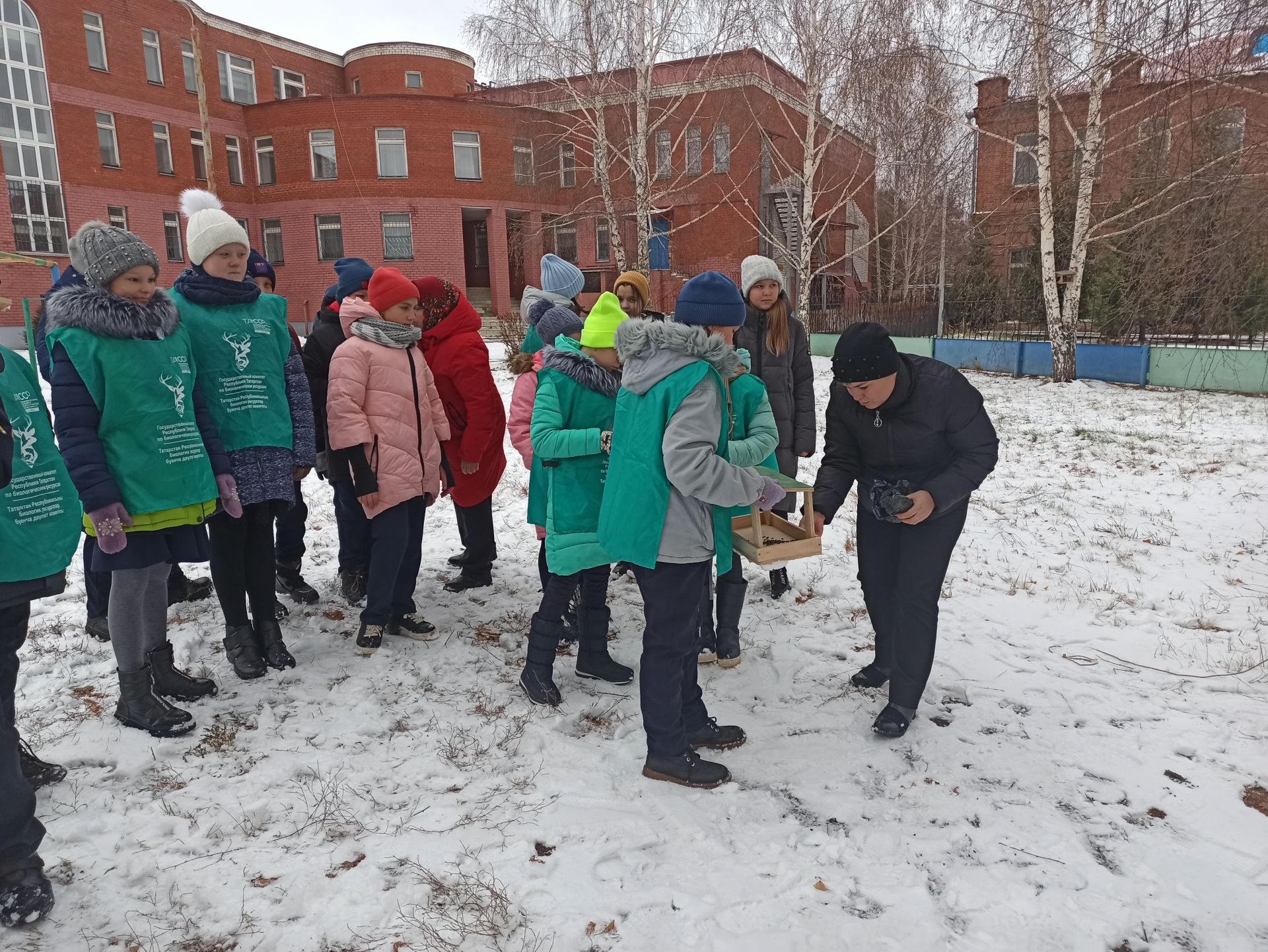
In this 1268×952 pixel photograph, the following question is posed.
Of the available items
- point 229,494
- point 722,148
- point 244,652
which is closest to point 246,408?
point 229,494

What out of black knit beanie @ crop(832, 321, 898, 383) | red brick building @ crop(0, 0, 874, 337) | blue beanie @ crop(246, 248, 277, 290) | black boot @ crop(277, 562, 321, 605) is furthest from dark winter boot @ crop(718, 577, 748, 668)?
red brick building @ crop(0, 0, 874, 337)

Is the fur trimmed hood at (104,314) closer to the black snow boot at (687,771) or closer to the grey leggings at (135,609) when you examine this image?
the grey leggings at (135,609)

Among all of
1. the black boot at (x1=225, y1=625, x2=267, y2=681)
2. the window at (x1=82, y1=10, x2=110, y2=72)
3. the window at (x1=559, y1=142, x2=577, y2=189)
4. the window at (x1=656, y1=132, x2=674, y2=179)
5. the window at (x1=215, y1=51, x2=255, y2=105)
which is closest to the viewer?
the black boot at (x1=225, y1=625, x2=267, y2=681)

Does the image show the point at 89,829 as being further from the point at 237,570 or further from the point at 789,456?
the point at 789,456

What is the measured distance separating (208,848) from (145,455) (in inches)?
58.9

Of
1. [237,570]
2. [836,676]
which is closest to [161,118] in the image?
[237,570]

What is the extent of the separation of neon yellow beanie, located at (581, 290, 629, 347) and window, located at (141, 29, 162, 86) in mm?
30484

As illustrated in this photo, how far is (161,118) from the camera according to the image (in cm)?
2633

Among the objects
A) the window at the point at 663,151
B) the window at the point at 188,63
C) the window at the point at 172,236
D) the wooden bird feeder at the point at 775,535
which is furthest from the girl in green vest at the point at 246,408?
the window at the point at 188,63

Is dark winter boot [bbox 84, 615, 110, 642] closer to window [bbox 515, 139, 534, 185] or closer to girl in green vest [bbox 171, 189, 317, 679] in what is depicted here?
girl in green vest [bbox 171, 189, 317, 679]

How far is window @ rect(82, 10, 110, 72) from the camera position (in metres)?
24.6

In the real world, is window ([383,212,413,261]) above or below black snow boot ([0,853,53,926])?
above

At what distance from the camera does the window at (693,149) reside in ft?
80.2

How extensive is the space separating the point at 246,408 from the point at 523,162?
27.2 meters
